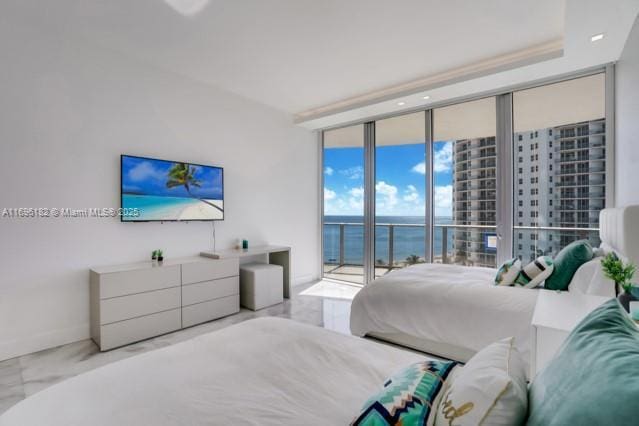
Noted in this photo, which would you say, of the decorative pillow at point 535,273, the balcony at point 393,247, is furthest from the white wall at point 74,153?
the decorative pillow at point 535,273

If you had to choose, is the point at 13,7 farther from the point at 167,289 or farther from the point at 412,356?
the point at 412,356

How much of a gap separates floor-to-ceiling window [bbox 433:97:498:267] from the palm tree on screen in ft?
10.4

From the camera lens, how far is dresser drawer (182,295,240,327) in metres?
3.23

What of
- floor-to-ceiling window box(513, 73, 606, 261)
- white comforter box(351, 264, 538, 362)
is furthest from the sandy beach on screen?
floor-to-ceiling window box(513, 73, 606, 261)

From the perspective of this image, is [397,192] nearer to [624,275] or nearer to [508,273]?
[508,273]

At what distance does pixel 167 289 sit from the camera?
307 centimetres

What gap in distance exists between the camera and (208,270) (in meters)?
3.42

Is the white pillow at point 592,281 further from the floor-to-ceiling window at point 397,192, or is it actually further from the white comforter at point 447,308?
the floor-to-ceiling window at point 397,192

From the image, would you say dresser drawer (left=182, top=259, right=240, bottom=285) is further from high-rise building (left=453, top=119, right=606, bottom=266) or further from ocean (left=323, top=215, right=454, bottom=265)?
high-rise building (left=453, top=119, right=606, bottom=266)

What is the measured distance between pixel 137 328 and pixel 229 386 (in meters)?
2.27

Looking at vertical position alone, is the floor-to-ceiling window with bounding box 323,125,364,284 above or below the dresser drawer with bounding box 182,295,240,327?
above

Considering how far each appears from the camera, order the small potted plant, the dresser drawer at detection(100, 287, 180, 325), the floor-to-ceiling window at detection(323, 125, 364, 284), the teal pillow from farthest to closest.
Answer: the floor-to-ceiling window at detection(323, 125, 364, 284), the dresser drawer at detection(100, 287, 180, 325), the small potted plant, the teal pillow

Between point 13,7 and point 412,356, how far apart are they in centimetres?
379

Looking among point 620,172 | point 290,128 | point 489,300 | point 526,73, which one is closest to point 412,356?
point 489,300
